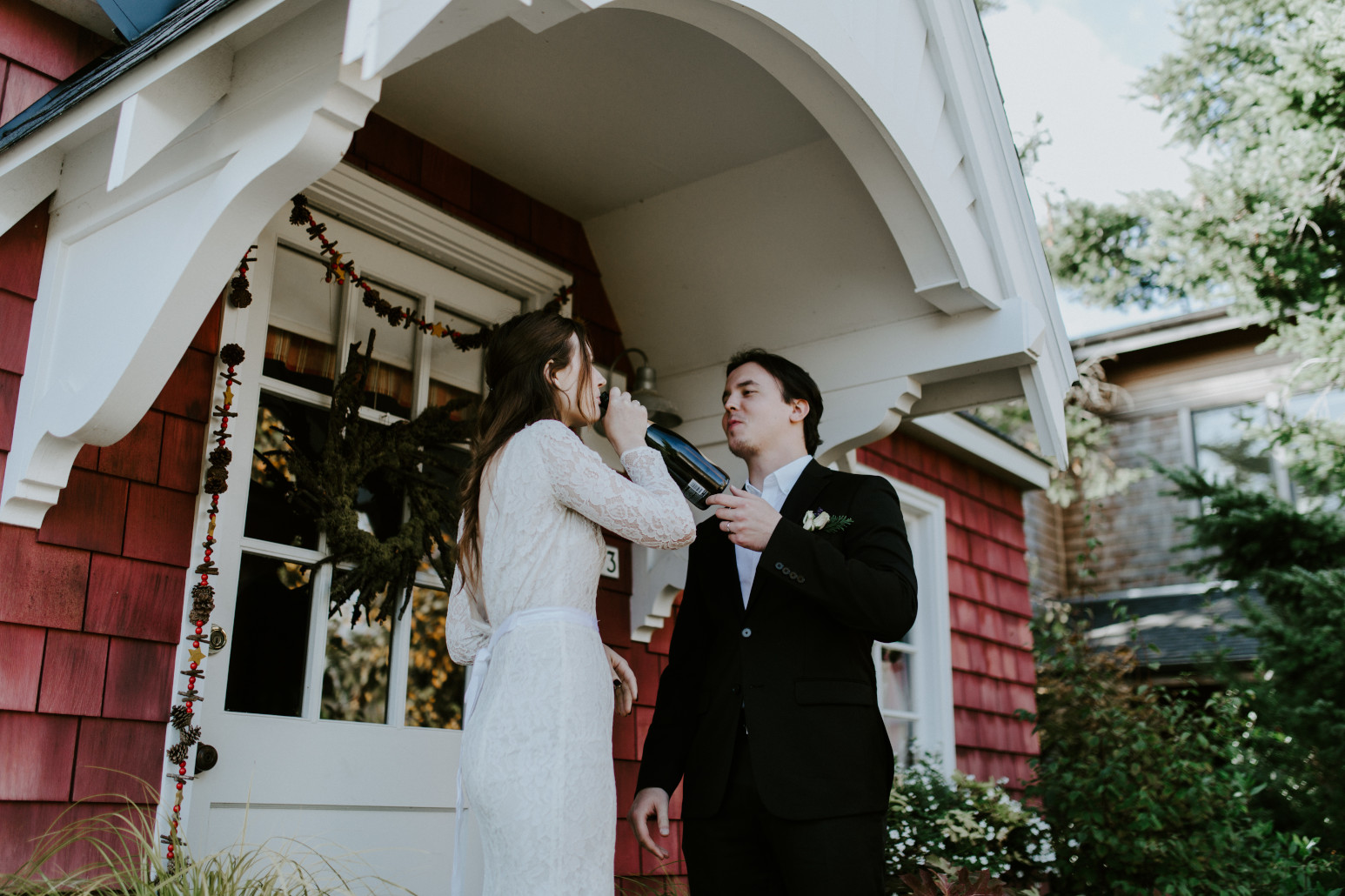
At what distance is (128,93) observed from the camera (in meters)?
1.97

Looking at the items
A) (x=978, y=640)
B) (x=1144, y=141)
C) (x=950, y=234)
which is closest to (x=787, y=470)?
(x=950, y=234)

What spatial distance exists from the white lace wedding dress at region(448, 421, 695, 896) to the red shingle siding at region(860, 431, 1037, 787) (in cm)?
332

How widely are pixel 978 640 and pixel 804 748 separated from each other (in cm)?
405

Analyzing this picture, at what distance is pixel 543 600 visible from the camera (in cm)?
193

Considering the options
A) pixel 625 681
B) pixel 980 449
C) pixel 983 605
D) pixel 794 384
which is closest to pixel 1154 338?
pixel 980 449

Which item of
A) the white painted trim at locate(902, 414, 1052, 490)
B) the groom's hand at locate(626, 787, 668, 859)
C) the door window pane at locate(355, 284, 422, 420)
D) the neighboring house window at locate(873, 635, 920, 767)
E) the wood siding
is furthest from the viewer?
the wood siding

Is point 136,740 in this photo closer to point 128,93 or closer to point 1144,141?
point 128,93

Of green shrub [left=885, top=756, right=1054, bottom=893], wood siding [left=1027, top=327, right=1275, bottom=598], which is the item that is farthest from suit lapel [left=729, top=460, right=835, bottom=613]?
wood siding [left=1027, top=327, right=1275, bottom=598]

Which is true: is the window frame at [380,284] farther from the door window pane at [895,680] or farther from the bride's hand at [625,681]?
the door window pane at [895,680]

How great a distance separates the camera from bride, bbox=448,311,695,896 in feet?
5.93

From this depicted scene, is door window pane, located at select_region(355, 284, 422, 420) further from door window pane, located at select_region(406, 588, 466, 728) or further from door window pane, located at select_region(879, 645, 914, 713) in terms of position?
door window pane, located at select_region(879, 645, 914, 713)

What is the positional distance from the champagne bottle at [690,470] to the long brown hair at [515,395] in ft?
0.77

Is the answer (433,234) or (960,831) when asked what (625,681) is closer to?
(433,234)

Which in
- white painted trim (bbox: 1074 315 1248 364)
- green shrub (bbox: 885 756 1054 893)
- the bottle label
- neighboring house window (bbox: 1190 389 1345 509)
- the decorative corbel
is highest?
white painted trim (bbox: 1074 315 1248 364)
